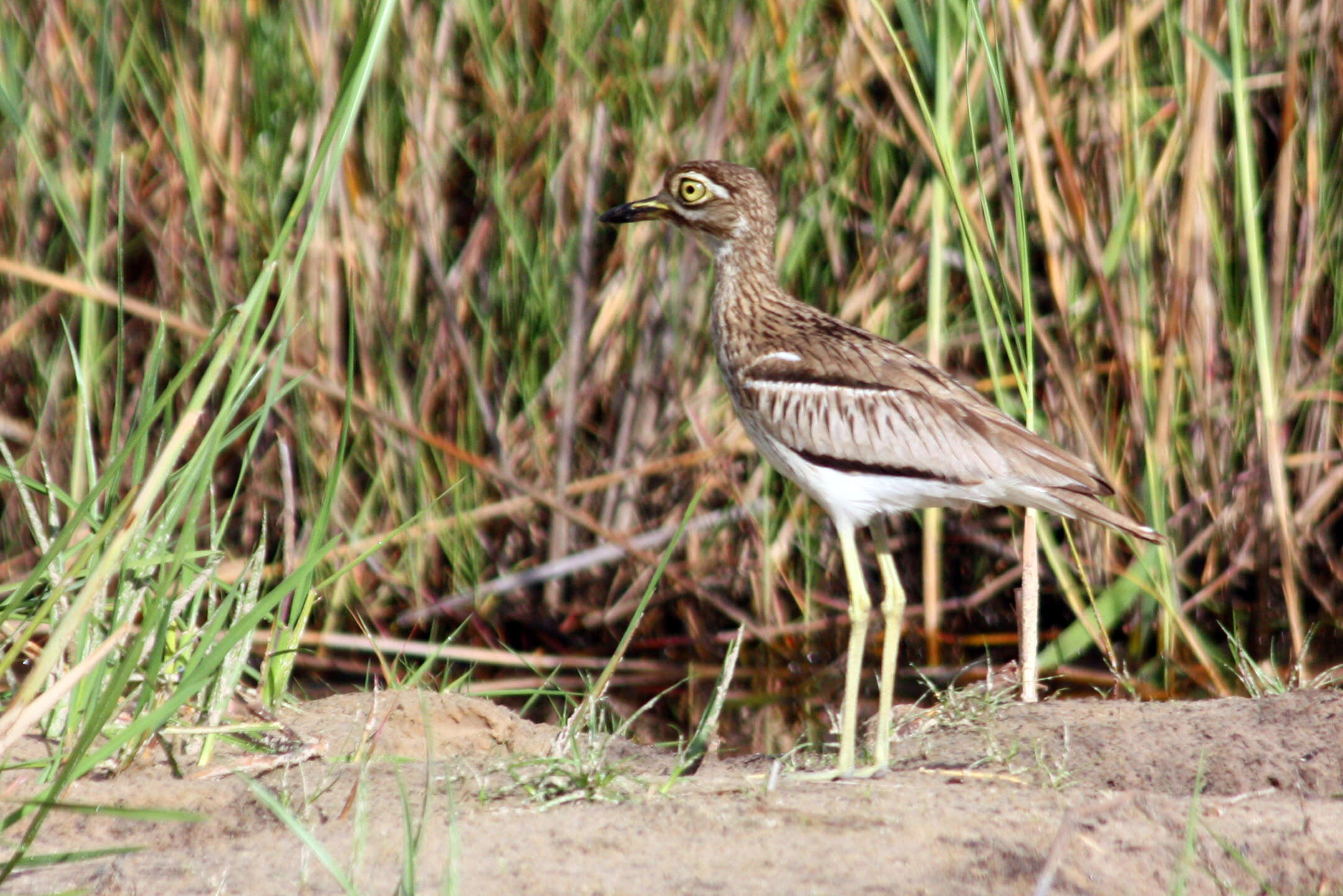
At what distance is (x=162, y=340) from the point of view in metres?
2.59

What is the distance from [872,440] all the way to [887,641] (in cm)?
48

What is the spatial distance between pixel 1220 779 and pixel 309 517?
112 inches

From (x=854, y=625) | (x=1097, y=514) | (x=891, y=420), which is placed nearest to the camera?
(x=1097, y=514)

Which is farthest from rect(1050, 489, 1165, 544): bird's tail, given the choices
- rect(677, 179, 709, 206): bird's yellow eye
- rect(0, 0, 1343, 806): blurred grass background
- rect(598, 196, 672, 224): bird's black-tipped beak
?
rect(598, 196, 672, 224): bird's black-tipped beak

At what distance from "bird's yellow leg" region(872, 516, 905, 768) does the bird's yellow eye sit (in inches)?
41.8

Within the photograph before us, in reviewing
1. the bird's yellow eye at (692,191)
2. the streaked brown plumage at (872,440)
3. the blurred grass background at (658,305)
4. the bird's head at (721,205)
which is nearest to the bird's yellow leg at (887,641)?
the streaked brown plumage at (872,440)

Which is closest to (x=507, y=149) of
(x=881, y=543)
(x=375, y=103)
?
(x=375, y=103)

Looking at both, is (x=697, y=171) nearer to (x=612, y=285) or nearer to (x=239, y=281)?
(x=612, y=285)

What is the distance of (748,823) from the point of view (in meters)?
2.45

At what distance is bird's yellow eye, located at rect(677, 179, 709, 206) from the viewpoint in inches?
164

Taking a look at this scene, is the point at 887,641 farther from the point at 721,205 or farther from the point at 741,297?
the point at 721,205

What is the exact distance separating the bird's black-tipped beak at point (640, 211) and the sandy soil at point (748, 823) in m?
1.67

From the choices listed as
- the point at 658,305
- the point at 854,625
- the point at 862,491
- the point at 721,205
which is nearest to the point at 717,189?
the point at 721,205

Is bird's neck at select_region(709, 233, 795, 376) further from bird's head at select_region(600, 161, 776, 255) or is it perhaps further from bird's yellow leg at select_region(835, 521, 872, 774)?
bird's yellow leg at select_region(835, 521, 872, 774)
